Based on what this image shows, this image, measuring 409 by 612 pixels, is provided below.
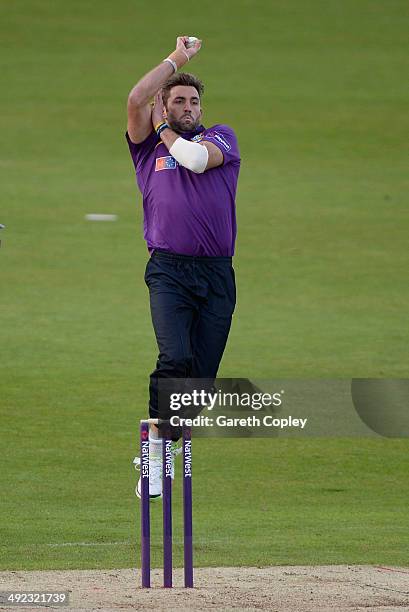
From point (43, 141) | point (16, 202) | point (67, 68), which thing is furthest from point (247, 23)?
point (16, 202)

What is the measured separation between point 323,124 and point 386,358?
44.7 ft

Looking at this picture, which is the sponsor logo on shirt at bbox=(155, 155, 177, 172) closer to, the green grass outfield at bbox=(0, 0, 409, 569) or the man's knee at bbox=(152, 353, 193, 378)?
the man's knee at bbox=(152, 353, 193, 378)

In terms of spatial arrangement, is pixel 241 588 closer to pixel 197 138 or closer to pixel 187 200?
pixel 187 200

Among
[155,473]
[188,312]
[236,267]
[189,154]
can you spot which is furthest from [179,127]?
[236,267]

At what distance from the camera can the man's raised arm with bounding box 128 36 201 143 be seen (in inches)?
332

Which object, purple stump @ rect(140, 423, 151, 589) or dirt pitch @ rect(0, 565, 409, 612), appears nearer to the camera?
dirt pitch @ rect(0, 565, 409, 612)

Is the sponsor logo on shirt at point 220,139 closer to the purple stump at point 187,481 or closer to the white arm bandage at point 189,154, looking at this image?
the white arm bandage at point 189,154

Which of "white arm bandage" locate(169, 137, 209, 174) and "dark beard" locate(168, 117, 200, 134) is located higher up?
"dark beard" locate(168, 117, 200, 134)

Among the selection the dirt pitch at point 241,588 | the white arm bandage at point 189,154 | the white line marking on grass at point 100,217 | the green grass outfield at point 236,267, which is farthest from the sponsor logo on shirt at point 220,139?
the white line marking on grass at point 100,217

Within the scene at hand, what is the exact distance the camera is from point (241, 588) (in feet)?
27.7

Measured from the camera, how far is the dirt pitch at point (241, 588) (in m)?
7.89

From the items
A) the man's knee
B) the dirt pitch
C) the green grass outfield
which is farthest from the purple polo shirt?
the green grass outfield

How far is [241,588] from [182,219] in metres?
2.07

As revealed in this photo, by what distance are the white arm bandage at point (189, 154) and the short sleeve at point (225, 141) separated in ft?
0.68
